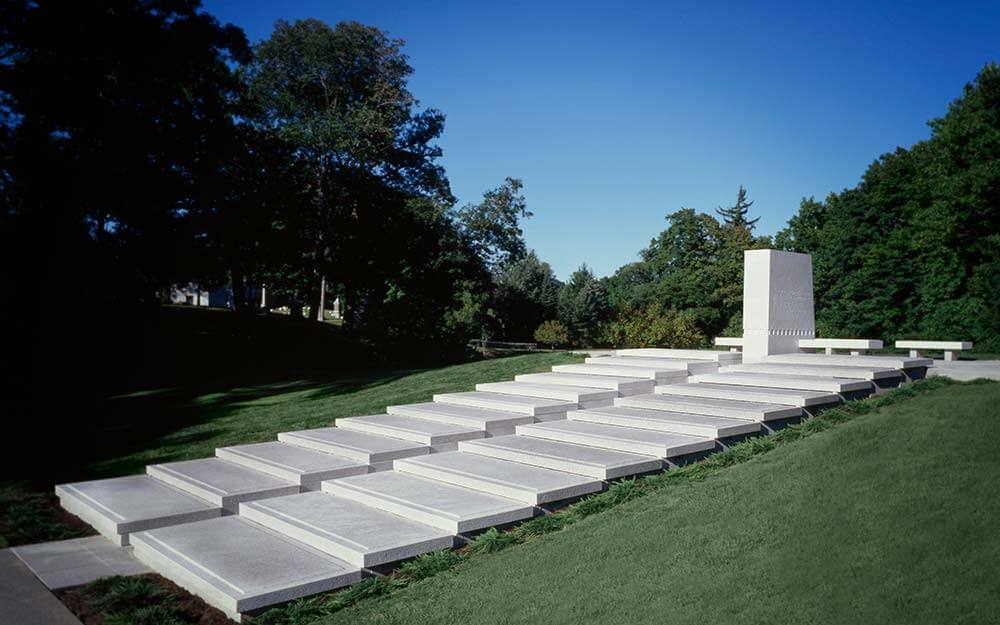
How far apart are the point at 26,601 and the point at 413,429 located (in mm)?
4349

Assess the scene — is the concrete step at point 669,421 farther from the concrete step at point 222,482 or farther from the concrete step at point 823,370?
the concrete step at point 222,482

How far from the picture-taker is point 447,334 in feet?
106

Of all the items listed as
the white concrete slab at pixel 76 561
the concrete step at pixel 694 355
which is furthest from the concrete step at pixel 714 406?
the white concrete slab at pixel 76 561

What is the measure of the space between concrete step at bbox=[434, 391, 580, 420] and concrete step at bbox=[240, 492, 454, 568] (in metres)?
3.33

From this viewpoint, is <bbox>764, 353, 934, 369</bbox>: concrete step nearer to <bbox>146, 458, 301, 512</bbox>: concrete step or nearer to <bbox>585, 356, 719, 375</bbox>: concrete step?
<bbox>585, 356, 719, 375</bbox>: concrete step

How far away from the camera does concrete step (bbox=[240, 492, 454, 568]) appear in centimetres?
506

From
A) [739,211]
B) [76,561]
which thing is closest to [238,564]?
[76,561]

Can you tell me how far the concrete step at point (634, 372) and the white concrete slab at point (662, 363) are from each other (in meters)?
0.10

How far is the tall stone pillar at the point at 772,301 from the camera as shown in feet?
40.5

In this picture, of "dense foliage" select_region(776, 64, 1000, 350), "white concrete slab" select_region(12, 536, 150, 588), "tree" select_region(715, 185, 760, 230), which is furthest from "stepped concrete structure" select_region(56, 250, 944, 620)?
"tree" select_region(715, 185, 760, 230)

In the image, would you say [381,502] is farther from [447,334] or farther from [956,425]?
[447,334]

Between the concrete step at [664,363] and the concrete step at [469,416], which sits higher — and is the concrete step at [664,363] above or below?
above

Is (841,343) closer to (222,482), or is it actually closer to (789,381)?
(789,381)

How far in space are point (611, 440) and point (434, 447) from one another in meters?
2.13
